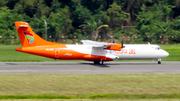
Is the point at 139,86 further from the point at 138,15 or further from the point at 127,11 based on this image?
the point at 127,11

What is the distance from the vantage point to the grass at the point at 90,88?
13.6m

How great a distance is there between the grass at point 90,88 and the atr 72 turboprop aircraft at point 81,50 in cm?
953

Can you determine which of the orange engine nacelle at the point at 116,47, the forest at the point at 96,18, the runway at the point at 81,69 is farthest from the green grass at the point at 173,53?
the orange engine nacelle at the point at 116,47

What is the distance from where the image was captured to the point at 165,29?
64312mm

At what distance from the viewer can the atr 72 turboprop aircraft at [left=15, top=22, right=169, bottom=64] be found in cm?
2852

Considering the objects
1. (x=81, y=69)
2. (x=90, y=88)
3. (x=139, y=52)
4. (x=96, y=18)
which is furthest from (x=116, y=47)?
(x=96, y=18)

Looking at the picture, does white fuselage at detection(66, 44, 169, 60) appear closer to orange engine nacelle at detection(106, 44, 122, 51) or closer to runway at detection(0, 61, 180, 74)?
orange engine nacelle at detection(106, 44, 122, 51)

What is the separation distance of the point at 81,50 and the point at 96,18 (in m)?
40.9

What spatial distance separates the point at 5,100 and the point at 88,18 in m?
57.7

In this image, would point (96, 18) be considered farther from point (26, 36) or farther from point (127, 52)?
point (26, 36)

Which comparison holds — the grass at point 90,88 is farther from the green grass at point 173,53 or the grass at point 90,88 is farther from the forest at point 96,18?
the forest at point 96,18

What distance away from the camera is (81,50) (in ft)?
96.4

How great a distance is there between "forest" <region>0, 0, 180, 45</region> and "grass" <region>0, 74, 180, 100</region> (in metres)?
42.1

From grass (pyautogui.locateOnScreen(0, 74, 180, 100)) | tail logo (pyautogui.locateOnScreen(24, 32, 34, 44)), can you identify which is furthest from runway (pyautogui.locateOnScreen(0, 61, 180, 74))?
grass (pyautogui.locateOnScreen(0, 74, 180, 100))
